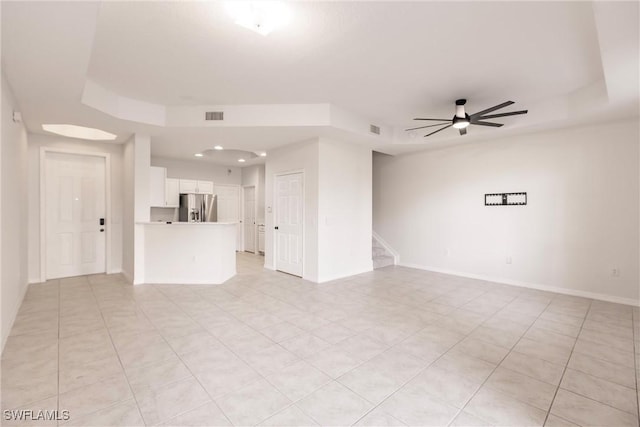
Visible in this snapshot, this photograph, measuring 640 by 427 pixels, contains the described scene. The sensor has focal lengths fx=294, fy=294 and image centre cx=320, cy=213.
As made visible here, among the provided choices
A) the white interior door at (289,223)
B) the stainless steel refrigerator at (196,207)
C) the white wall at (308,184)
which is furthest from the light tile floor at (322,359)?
the stainless steel refrigerator at (196,207)

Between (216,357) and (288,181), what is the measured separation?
3810mm

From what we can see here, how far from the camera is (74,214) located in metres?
5.48

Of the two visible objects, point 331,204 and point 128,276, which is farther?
point 331,204

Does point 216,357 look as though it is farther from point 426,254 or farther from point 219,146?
point 426,254

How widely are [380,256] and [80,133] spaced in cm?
642

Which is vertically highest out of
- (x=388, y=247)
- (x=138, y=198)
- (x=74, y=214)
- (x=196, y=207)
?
(x=138, y=198)

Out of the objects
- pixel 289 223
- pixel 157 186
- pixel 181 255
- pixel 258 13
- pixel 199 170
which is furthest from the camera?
pixel 199 170

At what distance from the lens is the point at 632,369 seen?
2420mm

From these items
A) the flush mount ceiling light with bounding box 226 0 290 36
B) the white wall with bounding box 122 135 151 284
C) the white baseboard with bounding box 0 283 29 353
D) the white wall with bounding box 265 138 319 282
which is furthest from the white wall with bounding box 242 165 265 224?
the flush mount ceiling light with bounding box 226 0 290 36

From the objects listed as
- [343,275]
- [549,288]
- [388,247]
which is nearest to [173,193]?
[343,275]

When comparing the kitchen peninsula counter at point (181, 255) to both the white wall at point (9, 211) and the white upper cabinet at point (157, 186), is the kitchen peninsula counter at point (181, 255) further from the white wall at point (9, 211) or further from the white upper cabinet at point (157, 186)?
the white wall at point (9, 211)

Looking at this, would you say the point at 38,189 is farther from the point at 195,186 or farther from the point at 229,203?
the point at 229,203

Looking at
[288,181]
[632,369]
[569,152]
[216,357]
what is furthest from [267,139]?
[632,369]

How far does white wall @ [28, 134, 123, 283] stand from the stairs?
5.28m
